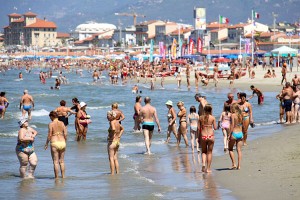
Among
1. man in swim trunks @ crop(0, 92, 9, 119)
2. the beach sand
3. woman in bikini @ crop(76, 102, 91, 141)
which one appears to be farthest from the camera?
man in swim trunks @ crop(0, 92, 9, 119)

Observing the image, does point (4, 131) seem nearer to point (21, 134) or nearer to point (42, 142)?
point (42, 142)

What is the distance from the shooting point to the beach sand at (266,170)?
11148 mm

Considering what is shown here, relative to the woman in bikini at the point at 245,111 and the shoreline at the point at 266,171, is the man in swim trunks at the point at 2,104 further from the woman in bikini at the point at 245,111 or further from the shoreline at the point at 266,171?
the shoreline at the point at 266,171

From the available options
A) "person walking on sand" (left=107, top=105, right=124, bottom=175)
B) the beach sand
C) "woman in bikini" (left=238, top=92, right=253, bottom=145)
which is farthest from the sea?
"woman in bikini" (left=238, top=92, right=253, bottom=145)

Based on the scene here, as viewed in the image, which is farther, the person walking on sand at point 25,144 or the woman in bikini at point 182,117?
the woman in bikini at point 182,117

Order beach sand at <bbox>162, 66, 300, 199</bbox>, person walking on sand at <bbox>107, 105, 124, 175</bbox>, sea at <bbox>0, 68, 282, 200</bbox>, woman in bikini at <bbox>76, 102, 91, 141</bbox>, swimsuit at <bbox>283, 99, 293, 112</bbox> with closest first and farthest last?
1. beach sand at <bbox>162, 66, 300, 199</bbox>
2. sea at <bbox>0, 68, 282, 200</bbox>
3. person walking on sand at <bbox>107, 105, 124, 175</bbox>
4. woman in bikini at <bbox>76, 102, 91, 141</bbox>
5. swimsuit at <bbox>283, 99, 293, 112</bbox>

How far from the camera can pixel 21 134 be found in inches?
497

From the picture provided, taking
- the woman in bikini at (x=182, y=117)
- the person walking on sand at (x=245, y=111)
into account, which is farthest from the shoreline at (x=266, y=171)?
the woman in bikini at (x=182, y=117)

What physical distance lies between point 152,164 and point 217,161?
1231mm

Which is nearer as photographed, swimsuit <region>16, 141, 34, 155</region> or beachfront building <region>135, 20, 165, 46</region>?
swimsuit <region>16, 141, 34, 155</region>

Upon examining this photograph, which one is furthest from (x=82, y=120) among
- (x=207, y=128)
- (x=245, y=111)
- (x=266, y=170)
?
(x=266, y=170)

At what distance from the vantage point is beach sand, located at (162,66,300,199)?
11.1 metres

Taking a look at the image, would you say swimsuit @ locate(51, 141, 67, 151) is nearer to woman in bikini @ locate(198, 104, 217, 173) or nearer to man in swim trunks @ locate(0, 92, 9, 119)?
woman in bikini @ locate(198, 104, 217, 173)

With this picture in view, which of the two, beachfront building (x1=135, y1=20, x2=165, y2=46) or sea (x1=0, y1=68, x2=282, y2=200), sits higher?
beachfront building (x1=135, y1=20, x2=165, y2=46)
